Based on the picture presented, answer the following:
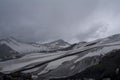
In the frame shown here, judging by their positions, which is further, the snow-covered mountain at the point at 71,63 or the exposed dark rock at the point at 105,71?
the snow-covered mountain at the point at 71,63

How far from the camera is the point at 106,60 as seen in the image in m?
72.8

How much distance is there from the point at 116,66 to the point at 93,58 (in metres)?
27.2

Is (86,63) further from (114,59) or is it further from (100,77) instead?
(100,77)

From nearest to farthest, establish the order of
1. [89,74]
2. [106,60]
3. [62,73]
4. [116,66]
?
[116,66] < [89,74] < [106,60] < [62,73]

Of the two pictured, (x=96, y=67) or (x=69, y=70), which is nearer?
(x=96, y=67)

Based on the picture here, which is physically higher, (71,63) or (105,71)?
(71,63)

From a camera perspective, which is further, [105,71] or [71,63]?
[71,63]

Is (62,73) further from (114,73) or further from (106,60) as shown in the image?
(114,73)

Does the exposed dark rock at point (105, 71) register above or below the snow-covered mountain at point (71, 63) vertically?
below

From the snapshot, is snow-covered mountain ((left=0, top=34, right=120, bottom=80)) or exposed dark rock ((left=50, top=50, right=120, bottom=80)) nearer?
exposed dark rock ((left=50, top=50, right=120, bottom=80))

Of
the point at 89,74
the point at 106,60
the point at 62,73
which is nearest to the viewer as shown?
the point at 89,74

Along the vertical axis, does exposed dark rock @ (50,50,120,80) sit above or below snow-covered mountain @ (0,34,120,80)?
below

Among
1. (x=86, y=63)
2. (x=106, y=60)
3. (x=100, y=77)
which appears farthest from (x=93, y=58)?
(x=100, y=77)

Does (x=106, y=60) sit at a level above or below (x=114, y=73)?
above
